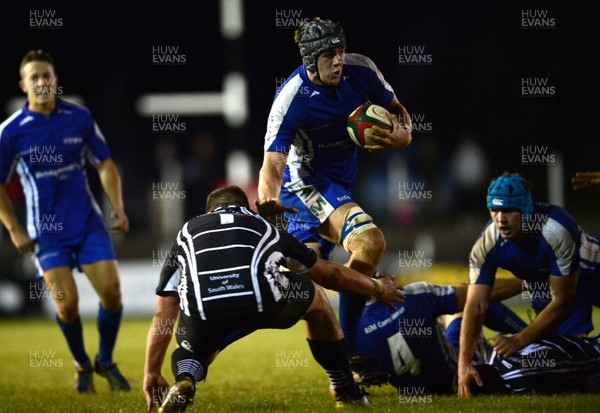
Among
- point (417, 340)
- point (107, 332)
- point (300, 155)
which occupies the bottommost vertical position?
point (107, 332)

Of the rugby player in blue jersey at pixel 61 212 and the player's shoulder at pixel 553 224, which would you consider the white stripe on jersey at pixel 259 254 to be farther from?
the rugby player in blue jersey at pixel 61 212

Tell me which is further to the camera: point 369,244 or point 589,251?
point 589,251

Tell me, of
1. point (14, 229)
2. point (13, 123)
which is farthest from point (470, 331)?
point (13, 123)

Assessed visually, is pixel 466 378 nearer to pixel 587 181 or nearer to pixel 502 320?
pixel 502 320

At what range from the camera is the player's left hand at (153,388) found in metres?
6.07

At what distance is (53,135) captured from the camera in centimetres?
855

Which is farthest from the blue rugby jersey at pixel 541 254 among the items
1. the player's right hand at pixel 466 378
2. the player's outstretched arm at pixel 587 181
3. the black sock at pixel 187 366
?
the black sock at pixel 187 366

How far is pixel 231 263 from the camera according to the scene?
5781 millimetres

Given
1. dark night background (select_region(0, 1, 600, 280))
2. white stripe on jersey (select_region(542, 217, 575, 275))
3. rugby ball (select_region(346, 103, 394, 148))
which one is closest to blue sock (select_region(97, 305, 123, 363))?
rugby ball (select_region(346, 103, 394, 148))

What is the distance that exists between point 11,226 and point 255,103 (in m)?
18.6

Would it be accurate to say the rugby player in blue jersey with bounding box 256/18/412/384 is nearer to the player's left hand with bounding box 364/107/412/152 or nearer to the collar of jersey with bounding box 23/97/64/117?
the player's left hand with bounding box 364/107/412/152

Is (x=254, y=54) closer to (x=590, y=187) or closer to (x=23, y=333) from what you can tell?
(x=23, y=333)

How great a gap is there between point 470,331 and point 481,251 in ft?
1.82

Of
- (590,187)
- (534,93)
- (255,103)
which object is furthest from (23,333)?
(255,103)
